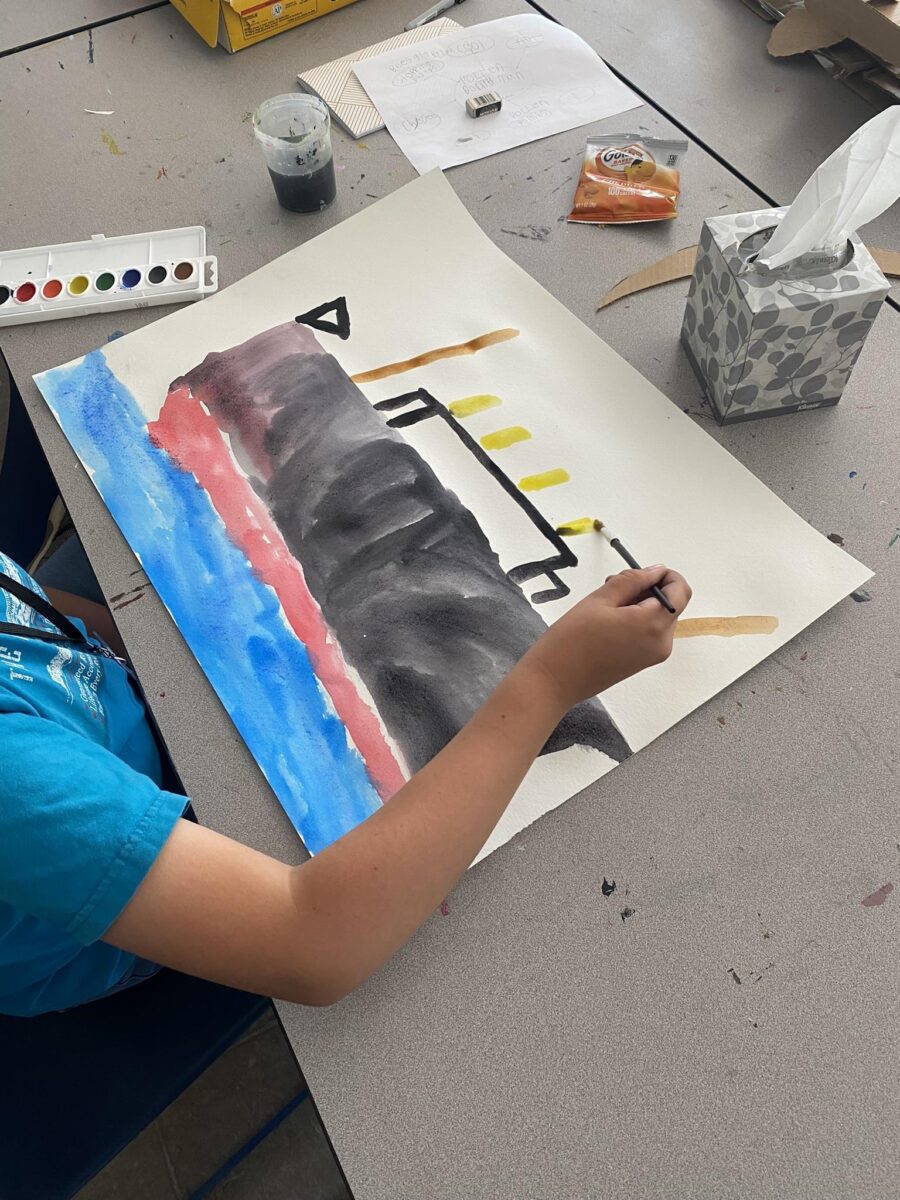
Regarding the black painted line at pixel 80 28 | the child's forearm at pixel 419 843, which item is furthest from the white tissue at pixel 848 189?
the black painted line at pixel 80 28

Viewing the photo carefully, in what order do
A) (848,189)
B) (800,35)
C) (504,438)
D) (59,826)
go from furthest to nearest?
(800,35), (504,438), (848,189), (59,826)

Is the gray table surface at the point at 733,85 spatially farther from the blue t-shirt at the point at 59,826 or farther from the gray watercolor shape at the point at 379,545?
the blue t-shirt at the point at 59,826

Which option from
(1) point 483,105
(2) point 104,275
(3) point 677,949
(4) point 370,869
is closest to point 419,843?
(4) point 370,869

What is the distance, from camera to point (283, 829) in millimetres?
553

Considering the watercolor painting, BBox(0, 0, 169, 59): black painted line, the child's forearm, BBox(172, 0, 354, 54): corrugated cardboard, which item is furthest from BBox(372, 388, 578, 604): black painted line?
BBox(0, 0, 169, 59): black painted line

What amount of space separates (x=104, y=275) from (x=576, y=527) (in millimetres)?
522

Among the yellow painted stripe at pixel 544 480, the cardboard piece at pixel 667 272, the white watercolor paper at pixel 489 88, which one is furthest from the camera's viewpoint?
the white watercolor paper at pixel 489 88

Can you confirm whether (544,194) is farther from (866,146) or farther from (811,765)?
(811,765)

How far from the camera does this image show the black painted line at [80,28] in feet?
3.42

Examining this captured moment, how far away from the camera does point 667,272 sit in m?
0.79

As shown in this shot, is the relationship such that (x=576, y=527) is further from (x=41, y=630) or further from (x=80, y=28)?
(x=80, y=28)

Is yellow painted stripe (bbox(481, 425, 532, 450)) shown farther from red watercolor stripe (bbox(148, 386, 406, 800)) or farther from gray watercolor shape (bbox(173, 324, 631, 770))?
red watercolor stripe (bbox(148, 386, 406, 800))

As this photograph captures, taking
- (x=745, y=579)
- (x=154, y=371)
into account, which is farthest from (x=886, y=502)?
(x=154, y=371)

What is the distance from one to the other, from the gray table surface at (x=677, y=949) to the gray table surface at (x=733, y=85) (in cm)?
28
